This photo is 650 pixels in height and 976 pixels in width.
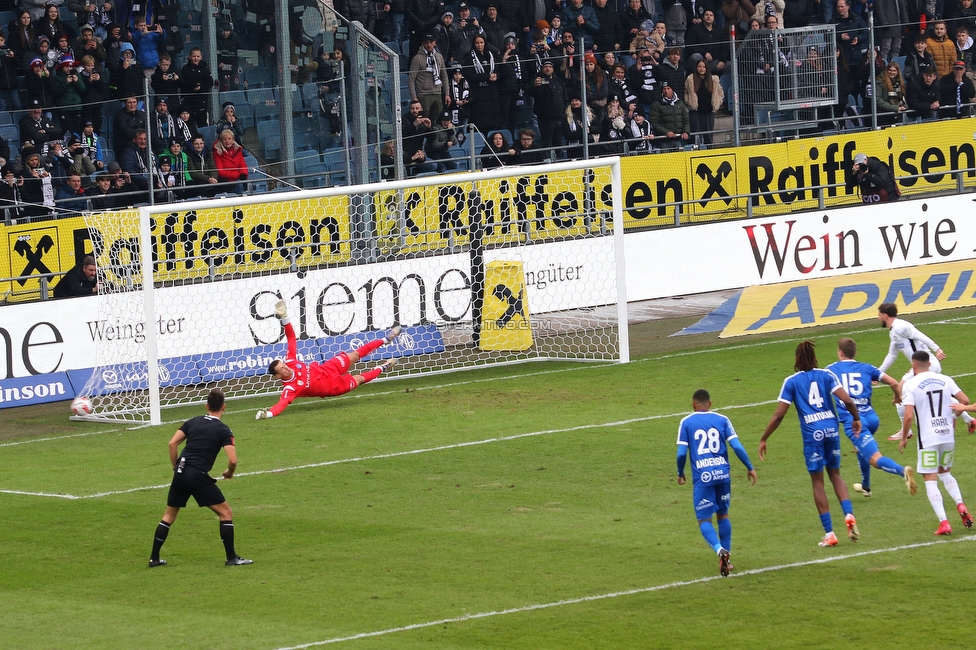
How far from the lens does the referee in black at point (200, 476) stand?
12.5 meters

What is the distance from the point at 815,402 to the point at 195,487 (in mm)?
5237

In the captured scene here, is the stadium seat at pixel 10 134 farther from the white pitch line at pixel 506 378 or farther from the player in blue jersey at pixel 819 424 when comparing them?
the player in blue jersey at pixel 819 424

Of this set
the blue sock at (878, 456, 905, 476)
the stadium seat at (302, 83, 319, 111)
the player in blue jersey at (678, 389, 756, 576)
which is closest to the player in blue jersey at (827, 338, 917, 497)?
the blue sock at (878, 456, 905, 476)

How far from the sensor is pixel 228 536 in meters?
12.5

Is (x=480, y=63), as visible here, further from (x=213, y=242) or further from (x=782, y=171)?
(x=213, y=242)

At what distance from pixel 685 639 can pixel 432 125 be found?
16.9 m

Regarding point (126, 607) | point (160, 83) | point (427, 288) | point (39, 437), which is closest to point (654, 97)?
point (427, 288)

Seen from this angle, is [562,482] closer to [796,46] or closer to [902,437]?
[902,437]

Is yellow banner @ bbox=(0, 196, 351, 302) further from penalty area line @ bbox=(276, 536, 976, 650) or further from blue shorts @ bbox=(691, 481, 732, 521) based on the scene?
penalty area line @ bbox=(276, 536, 976, 650)

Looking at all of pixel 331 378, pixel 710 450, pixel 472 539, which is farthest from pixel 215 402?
pixel 331 378

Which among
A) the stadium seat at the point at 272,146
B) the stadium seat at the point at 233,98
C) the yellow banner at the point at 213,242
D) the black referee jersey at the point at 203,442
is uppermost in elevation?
the stadium seat at the point at 233,98

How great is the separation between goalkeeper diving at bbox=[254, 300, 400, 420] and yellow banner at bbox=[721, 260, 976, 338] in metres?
7.17

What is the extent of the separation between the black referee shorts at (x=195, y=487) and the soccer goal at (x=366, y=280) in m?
8.28

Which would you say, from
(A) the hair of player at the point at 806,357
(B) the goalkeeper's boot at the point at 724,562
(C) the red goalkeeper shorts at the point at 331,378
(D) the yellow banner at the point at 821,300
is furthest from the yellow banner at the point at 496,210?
(B) the goalkeeper's boot at the point at 724,562
